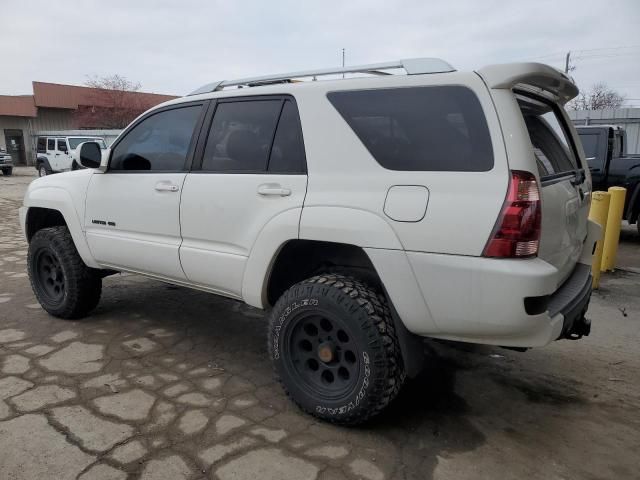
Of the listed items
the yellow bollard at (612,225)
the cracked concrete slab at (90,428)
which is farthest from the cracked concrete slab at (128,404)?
the yellow bollard at (612,225)

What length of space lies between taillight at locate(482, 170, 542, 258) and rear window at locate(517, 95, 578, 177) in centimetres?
46

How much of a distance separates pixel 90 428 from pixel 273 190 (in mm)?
1635

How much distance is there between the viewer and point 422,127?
7.85ft

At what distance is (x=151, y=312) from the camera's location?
4547 mm

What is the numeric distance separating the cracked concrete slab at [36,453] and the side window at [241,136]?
175 cm

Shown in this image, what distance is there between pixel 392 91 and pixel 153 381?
7.65ft

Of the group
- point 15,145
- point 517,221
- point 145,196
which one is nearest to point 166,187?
point 145,196

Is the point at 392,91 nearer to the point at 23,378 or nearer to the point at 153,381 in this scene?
the point at 153,381

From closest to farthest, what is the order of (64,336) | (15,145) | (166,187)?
(166,187) → (64,336) → (15,145)

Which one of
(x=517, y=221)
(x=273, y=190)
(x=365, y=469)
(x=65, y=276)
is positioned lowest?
(x=365, y=469)

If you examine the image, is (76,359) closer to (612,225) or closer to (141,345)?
(141,345)

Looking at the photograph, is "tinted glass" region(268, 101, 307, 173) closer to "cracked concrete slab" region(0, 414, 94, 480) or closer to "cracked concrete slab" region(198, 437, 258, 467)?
"cracked concrete slab" region(198, 437, 258, 467)

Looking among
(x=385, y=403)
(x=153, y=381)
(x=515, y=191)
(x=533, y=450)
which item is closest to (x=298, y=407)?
(x=385, y=403)

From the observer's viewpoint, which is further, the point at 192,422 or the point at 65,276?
the point at 65,276
